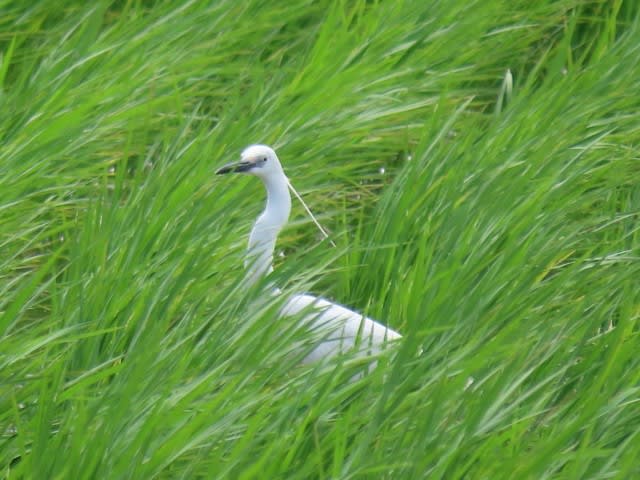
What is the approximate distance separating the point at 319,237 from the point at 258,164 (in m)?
0.49

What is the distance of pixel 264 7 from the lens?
4141mm

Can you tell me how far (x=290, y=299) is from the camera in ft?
8.68

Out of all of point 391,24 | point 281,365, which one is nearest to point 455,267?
point 281,365

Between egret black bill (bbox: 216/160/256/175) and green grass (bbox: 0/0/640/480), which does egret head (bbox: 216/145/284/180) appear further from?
green grass (bbox: 0/0/640/480)

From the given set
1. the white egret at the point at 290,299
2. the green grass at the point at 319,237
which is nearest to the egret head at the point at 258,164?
the white egret at the point at 290,299

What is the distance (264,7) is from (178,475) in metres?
2.16

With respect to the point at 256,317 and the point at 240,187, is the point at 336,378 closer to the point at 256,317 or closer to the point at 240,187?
the point at 256,317

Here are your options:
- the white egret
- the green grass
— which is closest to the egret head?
the white egret

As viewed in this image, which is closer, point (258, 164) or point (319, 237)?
point (258, 164)

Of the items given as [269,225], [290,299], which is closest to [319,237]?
[269,225]

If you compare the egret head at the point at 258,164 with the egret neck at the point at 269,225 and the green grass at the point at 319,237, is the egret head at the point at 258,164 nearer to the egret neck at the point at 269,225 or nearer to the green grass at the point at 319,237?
the egret neck at the point at 269,225

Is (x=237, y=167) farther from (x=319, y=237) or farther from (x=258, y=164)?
(x=319, y=237)

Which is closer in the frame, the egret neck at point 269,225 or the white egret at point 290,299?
the white egret at point 290,299

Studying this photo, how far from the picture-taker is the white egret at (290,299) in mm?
2617
